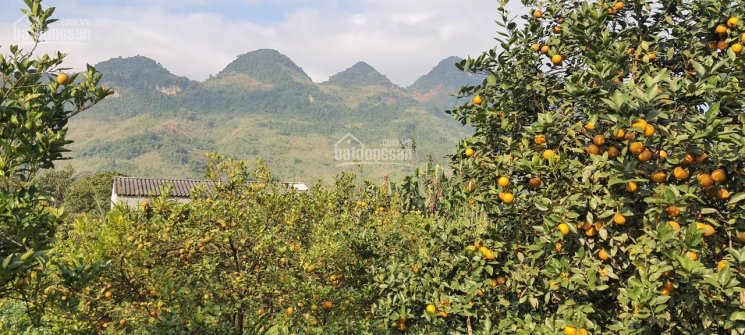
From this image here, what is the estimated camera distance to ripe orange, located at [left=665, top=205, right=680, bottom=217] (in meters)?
2.40

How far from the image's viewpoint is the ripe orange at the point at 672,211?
94.6 inches

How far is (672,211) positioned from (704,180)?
0.26m

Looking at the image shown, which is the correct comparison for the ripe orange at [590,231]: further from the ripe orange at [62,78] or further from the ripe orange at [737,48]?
the ripe orange at [62,78]

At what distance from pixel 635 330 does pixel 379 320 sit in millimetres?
1942

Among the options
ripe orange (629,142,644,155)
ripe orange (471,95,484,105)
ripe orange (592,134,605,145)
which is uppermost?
ripe orange (471,95,484,105)

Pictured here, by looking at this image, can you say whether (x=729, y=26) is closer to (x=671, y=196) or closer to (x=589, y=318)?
(x=671, y=196)

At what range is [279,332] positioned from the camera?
3.59m

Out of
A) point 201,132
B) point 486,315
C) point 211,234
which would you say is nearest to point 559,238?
point 486,315

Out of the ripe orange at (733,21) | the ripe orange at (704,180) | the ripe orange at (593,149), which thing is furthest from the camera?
the ripe orange at (733,21)

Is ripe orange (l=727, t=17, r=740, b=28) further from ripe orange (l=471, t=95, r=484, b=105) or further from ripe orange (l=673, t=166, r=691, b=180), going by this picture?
ripe orange (l=471, t=95, r=484, b=105)

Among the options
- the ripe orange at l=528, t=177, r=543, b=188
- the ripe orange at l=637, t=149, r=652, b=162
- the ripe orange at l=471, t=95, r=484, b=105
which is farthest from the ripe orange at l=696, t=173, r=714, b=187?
the ripe orange at l=471, t=95, r=484, b=105

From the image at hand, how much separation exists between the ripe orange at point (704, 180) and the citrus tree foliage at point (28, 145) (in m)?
3.37

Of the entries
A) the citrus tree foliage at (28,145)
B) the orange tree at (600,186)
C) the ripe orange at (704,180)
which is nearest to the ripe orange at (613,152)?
the orange tree at (600,186)

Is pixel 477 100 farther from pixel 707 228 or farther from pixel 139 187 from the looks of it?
pixel 139 187
